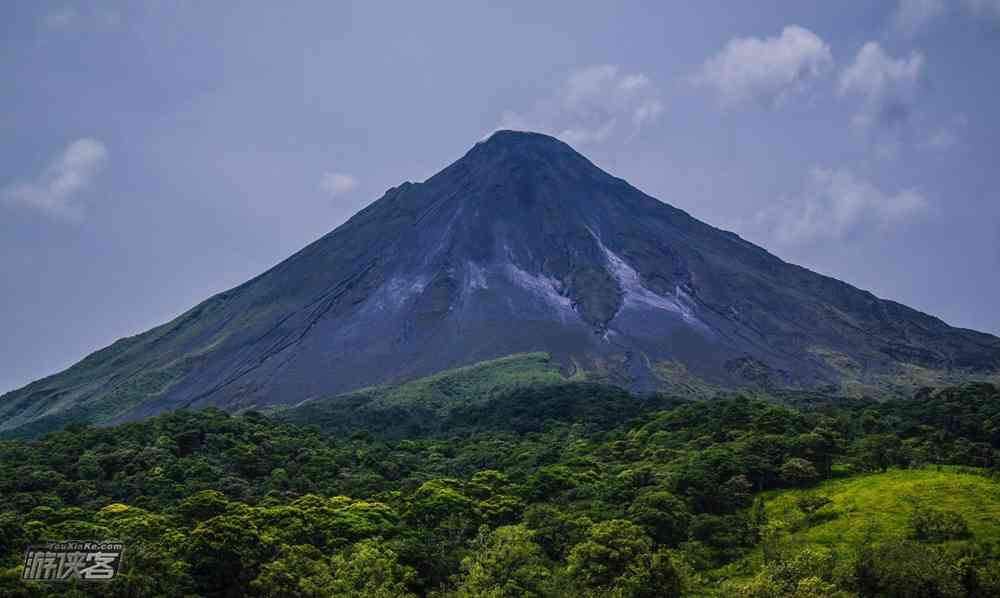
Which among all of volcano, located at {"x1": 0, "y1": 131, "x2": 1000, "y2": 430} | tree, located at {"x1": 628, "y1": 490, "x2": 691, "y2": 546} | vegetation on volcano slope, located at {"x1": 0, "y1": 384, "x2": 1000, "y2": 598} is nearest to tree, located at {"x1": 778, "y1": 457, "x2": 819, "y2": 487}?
vegetation on volcano slope, located at {"x1": 0, "y1": 384, "x2": 1000, "y2": 598}

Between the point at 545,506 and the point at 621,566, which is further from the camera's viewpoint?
the point at 545,506

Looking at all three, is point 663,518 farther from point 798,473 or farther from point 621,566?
point 798,473

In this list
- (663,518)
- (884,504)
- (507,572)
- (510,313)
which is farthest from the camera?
(510,313)

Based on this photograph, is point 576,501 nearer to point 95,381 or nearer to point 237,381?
point 237,381

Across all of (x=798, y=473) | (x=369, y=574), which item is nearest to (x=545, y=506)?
(x=369, y=574)

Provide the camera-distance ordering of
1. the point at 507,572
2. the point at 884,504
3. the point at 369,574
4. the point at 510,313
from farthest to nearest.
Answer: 1. the point at 510,313
2. the point at 884,504
3. the point at 507,572
4. the point at 369,574

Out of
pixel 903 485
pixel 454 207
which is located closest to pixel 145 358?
pixel 454 207
